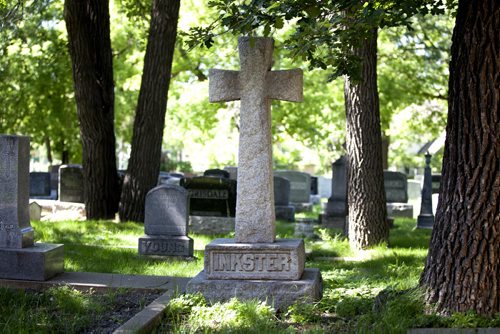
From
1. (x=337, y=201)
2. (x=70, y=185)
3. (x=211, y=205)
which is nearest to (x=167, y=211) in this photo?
(x=211, y=205)

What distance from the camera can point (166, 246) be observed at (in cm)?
1188

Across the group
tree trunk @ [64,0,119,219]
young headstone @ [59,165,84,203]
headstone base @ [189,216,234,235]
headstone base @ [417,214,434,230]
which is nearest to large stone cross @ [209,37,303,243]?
headstone base @ [189,216,234,235]

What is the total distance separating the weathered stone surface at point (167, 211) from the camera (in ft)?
39.5

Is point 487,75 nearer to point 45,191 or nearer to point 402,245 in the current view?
point 402,245

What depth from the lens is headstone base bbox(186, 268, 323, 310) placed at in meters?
7.30

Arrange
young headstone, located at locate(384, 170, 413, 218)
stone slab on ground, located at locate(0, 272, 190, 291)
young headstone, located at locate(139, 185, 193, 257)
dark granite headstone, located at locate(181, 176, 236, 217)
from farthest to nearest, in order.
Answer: young headstone, located at locate(384, 170, 413, 218)
dark granite headstone, located at locate(181, 176, 236, 217)
young headstone, located at locate(139, 185, 193, 257)
stone slab on ground, located at locate(0, 272, 190, 291)

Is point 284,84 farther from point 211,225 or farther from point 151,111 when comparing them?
point 151,111

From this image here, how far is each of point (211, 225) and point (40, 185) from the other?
11662mm

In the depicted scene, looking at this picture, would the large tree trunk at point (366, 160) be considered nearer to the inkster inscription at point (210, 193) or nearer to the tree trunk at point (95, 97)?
the inkster inscription at point (210, 193)

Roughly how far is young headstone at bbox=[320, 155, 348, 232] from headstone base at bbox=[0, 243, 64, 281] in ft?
36.6

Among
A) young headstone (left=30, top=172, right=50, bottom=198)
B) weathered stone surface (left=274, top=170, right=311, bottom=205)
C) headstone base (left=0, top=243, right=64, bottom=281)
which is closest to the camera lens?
headstone base (left=0, top=243, right=64, bottom=281)

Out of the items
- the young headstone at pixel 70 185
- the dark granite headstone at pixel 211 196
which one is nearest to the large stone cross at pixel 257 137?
the dark granite headstone at pixel 211 196

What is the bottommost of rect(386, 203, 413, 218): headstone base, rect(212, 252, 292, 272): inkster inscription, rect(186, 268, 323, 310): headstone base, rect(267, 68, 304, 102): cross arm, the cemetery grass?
the cemetery grass

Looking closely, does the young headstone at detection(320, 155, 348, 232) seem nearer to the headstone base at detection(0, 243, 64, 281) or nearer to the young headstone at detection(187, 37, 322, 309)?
the headstone base at detection(0, 243, 64, 281)
